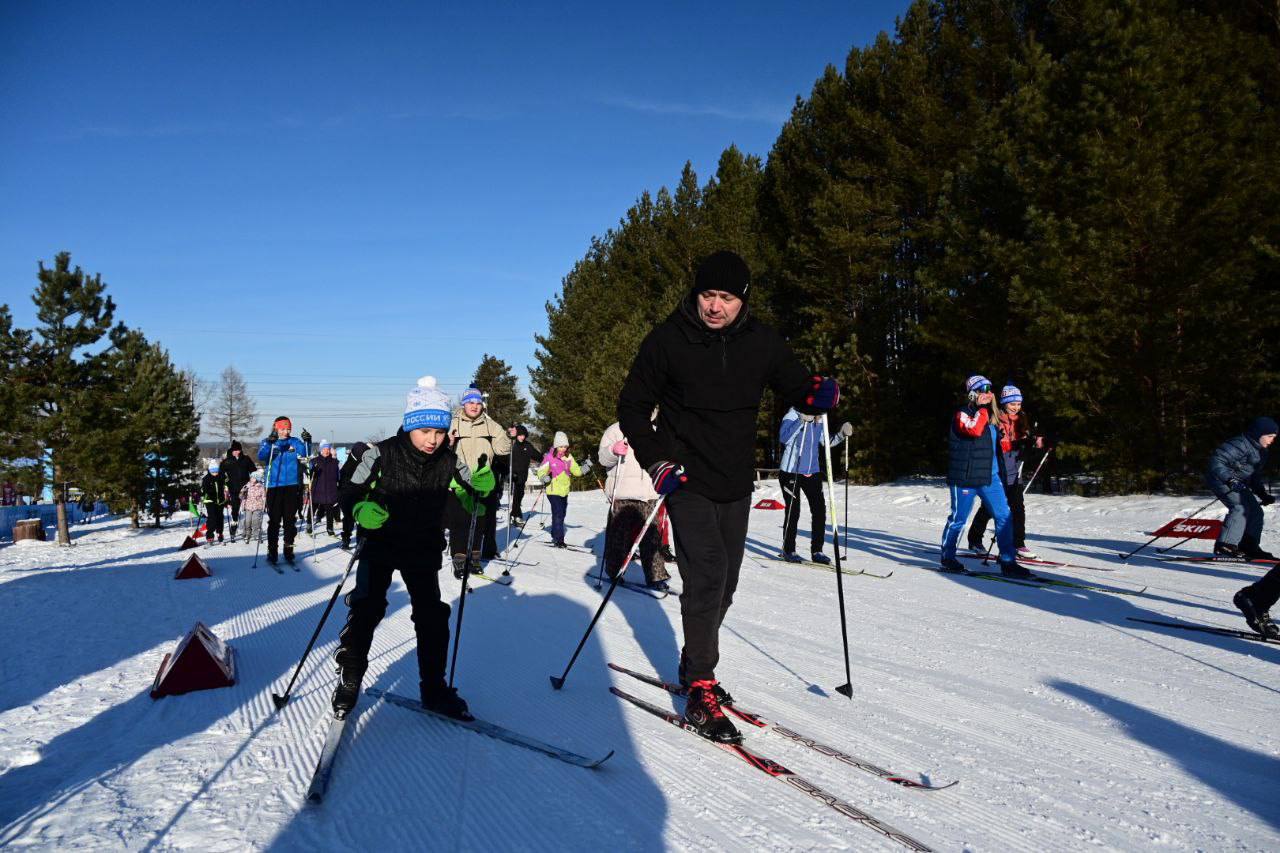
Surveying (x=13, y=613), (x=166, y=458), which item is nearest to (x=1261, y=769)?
(x=13, y=613)

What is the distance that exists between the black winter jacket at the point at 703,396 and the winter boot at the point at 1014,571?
219 inches

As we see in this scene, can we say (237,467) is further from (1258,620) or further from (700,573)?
(1258,620)

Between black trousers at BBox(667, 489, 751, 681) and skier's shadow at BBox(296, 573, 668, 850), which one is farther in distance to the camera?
black trousers at BBox(667, 489, 751, 681)

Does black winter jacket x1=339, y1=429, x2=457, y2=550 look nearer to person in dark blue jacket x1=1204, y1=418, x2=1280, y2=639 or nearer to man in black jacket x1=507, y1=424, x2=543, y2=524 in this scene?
person in dark blue jacket x1=1204, y1=418, x2=1280, y2=639

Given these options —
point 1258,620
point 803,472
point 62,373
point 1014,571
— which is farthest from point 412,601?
point 62,373

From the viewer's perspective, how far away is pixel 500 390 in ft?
273

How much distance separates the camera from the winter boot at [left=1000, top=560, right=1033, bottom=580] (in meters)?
8.02

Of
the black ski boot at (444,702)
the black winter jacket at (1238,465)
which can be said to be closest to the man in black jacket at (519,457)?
the black winter jacket at (1238,465)

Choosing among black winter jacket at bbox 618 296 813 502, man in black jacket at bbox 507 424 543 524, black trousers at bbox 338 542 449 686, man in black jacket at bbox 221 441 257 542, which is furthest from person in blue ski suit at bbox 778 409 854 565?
man in black jacket at bbox 221 441 257 542

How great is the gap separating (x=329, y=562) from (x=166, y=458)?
78.9ft

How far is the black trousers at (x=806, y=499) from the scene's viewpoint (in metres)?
9.05

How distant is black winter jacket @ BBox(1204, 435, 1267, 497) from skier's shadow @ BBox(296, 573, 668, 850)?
312 inches

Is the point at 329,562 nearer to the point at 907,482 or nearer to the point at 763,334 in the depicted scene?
the point at 763,334

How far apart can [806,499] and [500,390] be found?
2979 inches
